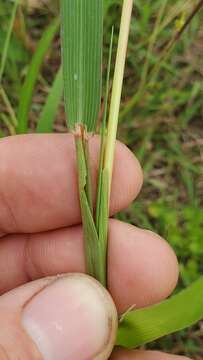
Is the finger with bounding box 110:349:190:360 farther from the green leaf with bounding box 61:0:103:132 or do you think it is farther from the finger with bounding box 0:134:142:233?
the green leaf with bounding box 61:0:103:132

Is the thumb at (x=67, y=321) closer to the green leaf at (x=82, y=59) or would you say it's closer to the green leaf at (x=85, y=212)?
the green leaf at (x=85, y=212)

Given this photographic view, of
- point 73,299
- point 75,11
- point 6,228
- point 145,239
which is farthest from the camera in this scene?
point 6,228

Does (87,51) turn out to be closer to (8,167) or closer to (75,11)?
(75,11)

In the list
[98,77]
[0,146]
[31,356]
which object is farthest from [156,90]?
[31,356]


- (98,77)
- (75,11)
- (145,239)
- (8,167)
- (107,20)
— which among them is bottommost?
(145,239)

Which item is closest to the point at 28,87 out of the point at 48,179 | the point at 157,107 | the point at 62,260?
the point at 48,179

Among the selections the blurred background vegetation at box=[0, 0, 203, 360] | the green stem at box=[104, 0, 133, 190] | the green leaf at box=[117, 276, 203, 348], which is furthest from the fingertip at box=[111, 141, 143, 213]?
the blurred background vegetation at box=[0, 0, 203, 360]

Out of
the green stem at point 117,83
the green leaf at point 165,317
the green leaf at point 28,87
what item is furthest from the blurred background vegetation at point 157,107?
the green stem at point 117,83

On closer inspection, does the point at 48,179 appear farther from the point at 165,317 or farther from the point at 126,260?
the point at 165,317
